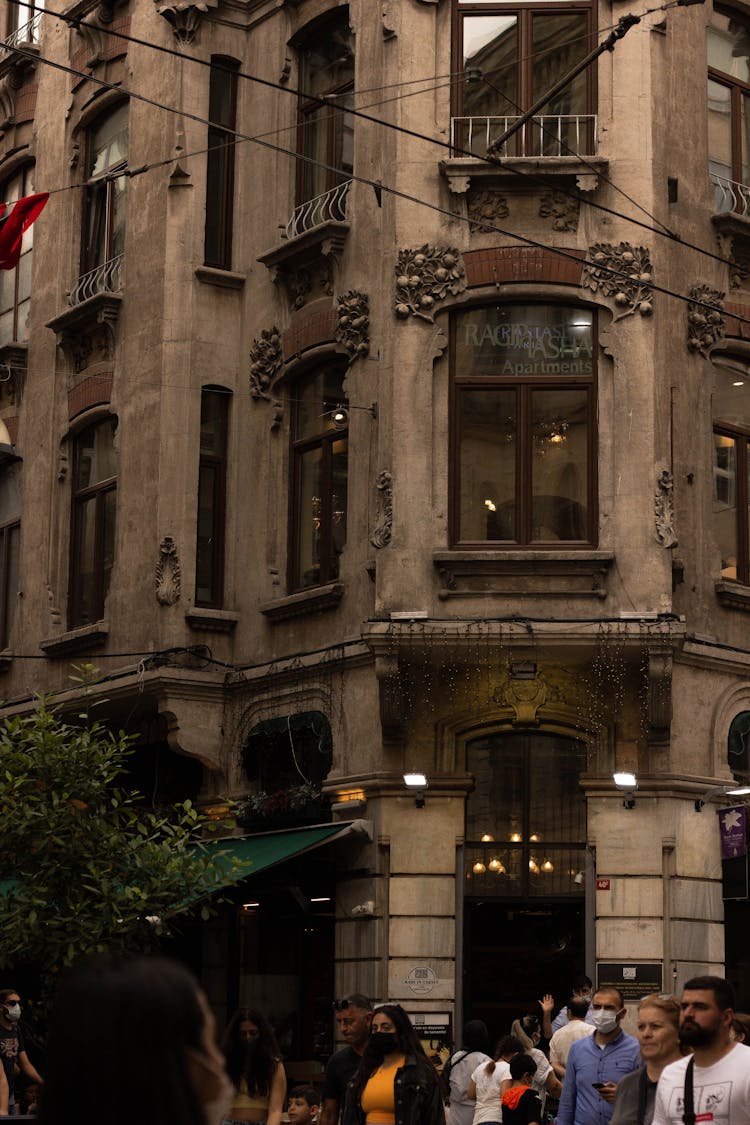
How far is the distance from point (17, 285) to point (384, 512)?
10.4 m

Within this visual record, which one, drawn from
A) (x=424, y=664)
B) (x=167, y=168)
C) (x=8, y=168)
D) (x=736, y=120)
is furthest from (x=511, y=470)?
(x=8, y=168)

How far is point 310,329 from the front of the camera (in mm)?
21719

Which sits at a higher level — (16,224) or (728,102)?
(728,102)

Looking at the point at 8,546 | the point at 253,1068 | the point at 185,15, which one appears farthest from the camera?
the point at 8,546

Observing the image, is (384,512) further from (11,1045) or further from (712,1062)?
(712,1062)

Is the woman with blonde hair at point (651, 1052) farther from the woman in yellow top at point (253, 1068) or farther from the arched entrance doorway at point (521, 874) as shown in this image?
the arched entrance doorway at point (521, 874)

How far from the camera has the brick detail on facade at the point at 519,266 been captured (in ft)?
65.4

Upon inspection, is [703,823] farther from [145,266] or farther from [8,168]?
[8,168]

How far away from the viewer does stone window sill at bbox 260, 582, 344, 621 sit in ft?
68.5

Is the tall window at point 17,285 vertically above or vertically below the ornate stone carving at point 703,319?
above

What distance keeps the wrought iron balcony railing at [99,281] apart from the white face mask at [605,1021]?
1538 cm

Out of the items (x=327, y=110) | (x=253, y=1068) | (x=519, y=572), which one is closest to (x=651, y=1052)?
(x=253, y=1068)

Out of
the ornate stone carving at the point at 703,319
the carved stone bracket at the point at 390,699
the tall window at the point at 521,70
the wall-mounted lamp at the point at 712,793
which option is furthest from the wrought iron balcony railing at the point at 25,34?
the wall-mounted lamp at the point at 712,793

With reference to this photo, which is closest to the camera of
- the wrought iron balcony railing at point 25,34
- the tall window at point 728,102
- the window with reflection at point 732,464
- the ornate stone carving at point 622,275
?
the ornate stone carving at point 622,275
